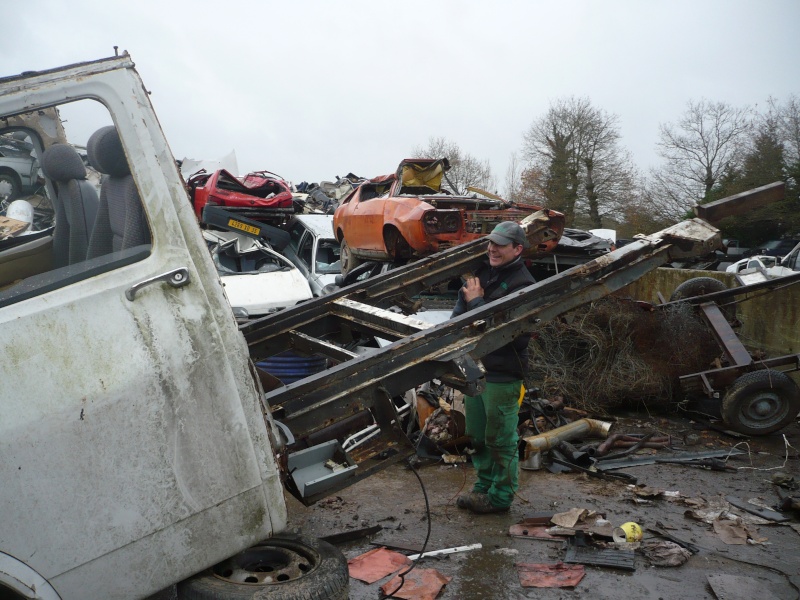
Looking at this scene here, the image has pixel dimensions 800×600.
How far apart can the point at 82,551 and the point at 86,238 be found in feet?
3.64

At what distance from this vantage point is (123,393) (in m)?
1.74

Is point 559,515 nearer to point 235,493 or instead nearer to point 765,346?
point 235,493

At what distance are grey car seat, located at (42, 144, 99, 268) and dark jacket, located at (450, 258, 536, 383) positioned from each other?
2275mm

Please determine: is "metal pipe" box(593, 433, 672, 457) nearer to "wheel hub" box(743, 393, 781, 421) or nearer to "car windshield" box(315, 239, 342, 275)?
"wheel hub" box(743, 393, 781, 421)

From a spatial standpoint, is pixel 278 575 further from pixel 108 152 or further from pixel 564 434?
pixel 564 434

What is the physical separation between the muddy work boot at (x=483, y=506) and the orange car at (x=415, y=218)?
123 inches

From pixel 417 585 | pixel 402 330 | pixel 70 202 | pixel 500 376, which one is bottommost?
pixel 417 585

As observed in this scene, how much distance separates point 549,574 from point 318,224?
7799 millimetres

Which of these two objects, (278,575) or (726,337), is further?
(726,337)

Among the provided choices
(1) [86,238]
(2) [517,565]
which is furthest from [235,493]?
(2) [517,565]

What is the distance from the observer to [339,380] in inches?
92.1

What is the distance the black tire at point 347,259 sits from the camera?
865 centimetres

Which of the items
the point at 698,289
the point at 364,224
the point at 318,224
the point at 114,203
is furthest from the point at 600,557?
the point at 318,224

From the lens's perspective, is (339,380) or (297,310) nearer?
(339,380)
